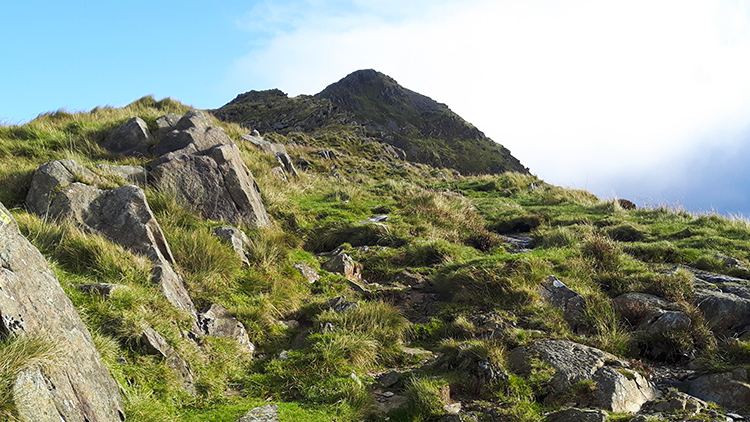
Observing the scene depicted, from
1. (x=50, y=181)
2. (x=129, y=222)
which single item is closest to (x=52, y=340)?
(x=129, y=222)

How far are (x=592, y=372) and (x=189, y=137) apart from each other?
11.0 metres

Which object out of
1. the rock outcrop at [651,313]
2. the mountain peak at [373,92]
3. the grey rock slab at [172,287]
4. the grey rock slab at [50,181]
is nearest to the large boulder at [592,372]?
the rock outcrop at [651,313]

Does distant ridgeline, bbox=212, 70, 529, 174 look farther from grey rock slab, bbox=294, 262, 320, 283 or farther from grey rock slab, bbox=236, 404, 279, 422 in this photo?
grey rock slab, bbox=236, 404, 279, 422

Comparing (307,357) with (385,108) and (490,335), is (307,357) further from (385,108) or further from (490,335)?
(385,108)

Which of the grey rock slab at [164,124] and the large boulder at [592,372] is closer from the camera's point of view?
the large boulder at [592,372]

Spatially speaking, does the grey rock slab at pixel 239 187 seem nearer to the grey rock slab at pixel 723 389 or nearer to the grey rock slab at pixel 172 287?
the grey rock slab at pixel 172 287

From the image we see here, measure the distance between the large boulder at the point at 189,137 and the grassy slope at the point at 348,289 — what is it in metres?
1.29

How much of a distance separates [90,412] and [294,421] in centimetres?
186

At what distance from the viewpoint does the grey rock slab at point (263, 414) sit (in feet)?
14.6

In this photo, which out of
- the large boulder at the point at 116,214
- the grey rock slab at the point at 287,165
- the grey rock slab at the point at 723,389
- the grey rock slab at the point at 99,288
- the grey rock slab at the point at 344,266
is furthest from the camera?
the grey rock slab at the point at 287,165

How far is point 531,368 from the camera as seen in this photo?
5.68m

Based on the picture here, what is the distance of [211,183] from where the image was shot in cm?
1037

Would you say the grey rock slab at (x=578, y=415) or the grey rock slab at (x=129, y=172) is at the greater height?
the grey rock slab at (x=129, y=172)

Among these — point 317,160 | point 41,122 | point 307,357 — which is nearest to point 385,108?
point 317,160
